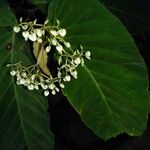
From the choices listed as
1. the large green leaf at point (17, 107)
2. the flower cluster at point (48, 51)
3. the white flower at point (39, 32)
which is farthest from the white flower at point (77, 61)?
the large green leaf at point (17, 107)

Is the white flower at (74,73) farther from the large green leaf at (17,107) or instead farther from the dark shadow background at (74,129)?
the dark shadow background at (74,129)

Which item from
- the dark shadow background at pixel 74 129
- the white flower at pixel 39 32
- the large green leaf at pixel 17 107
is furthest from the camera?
the dark shadow background at pixel 74 129

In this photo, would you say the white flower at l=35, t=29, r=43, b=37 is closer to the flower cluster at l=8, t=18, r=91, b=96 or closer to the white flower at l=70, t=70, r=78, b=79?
the flower cluster at l=8, t=18, r=91, b=96

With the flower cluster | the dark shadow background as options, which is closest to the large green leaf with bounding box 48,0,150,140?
the flower cluster

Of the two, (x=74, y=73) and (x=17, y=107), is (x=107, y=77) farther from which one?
(x=17, y=107)

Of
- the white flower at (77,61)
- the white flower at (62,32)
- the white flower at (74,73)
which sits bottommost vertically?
the white flower at (74,73)

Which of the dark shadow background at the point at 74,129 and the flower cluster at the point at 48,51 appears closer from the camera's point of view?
the flower cluster at the point at 48,51
